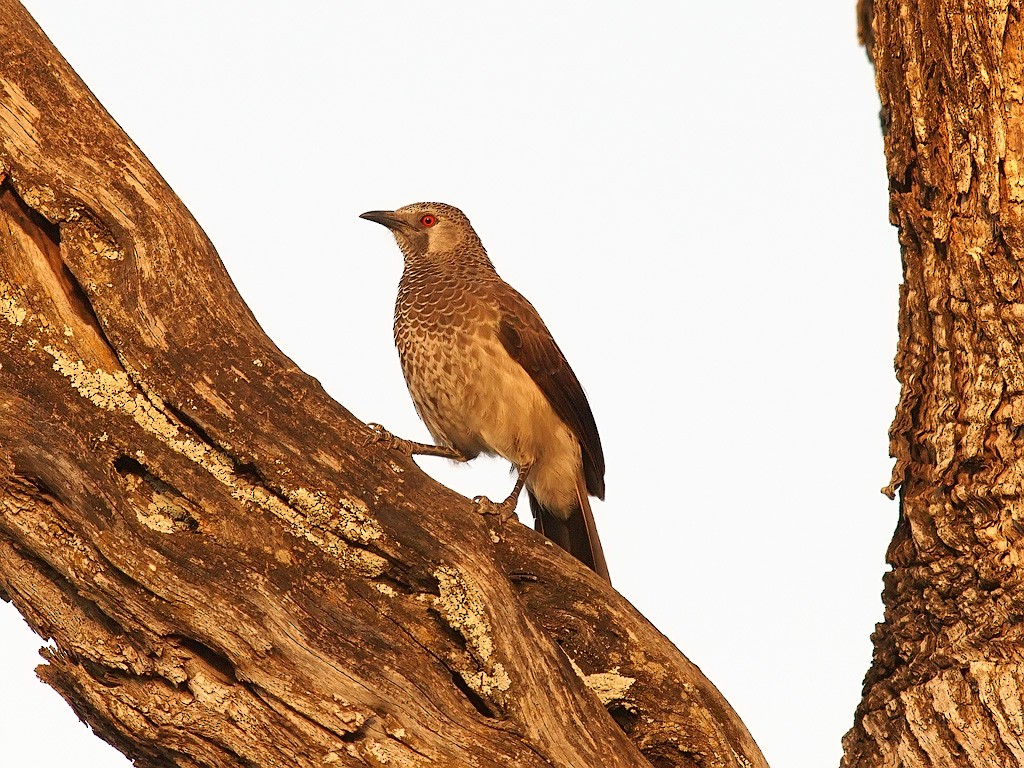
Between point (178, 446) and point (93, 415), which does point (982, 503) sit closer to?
point (178, 446)

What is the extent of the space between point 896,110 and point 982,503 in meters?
1.21

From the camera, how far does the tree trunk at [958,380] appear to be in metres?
3.35

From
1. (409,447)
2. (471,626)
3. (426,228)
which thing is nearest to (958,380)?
(471,626)

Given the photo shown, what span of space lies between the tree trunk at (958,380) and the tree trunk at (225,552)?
54cm

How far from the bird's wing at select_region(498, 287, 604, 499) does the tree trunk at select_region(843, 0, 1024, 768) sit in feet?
7.24

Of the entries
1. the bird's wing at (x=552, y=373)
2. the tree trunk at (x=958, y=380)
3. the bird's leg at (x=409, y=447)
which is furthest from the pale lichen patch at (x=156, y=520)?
the bird's wing at (x=552, y=373)

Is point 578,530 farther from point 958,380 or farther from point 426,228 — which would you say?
point 958,380

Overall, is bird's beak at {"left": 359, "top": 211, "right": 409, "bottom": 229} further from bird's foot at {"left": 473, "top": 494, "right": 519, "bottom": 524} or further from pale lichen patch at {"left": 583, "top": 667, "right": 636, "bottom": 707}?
pale lichen patch at {"left": 583, "top": 667, "right": 636, "bottom": 707}

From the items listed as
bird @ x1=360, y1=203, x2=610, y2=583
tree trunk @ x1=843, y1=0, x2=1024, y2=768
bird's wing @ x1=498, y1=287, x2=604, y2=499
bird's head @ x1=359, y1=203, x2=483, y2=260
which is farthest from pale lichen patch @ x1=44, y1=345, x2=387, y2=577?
bird's head @ x1=359, y1=203, x2=483, y2=260

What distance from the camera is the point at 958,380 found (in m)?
3.51

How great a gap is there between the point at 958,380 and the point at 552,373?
7.82 feet

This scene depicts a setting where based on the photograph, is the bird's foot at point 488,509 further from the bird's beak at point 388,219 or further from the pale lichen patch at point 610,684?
the bird's beak at point 388,219

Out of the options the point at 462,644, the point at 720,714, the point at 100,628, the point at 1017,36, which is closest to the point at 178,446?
the point at 100,628

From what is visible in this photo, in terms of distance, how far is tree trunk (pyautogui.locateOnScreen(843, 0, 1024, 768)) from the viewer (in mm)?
3348
